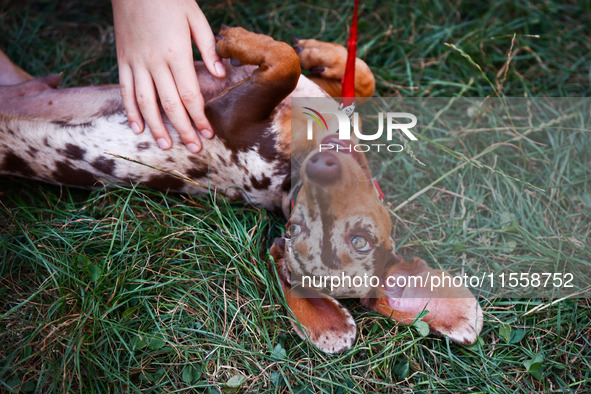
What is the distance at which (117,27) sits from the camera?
2.93 meters

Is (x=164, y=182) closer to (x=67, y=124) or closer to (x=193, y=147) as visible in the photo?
(x=193, y=147)

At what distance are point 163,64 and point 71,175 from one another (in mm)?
976

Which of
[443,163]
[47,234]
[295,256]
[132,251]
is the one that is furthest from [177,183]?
[443,163]

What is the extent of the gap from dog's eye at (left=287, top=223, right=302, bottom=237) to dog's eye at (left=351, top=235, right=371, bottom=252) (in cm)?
28

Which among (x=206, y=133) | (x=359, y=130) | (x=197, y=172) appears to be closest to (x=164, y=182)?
(x=197, y=172)

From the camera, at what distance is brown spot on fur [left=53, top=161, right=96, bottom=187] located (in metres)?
3.06

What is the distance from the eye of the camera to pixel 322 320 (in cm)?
255

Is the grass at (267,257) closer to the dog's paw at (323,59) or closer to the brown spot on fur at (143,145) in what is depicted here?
the brown spot on fur at (143,145)

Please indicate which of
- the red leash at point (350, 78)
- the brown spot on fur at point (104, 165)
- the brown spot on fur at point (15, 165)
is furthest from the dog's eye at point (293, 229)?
the brown spot on fur at point (15, 165)

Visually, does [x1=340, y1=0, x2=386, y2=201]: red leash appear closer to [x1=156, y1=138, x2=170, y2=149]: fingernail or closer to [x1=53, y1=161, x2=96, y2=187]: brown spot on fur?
[x1=156, y1=138, x2=170, y2=149]: fingernail

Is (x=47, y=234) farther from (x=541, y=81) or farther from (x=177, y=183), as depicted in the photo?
(x=541, y=81)

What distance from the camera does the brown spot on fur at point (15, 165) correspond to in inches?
122

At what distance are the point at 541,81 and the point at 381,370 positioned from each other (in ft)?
8.75

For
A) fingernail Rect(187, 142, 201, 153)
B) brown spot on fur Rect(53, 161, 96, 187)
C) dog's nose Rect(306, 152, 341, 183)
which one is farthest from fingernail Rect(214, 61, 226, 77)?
brown spot on fur Rect(53, 161, 96, 187)
